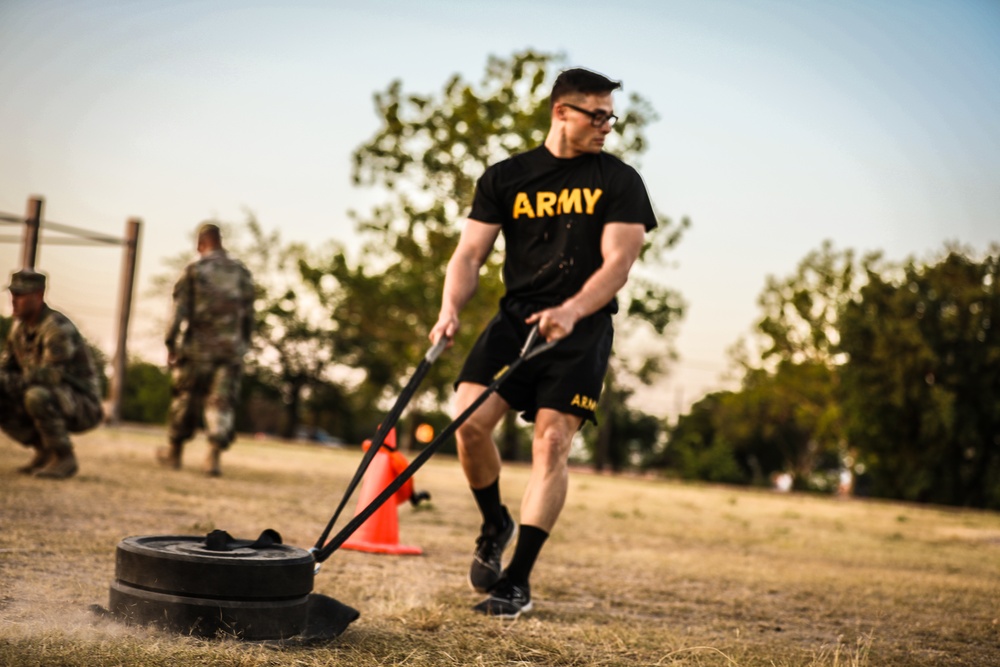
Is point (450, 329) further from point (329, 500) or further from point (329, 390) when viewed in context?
point (329, 390)

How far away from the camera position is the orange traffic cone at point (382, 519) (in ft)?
20.5

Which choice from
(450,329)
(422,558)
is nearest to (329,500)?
(422,558)

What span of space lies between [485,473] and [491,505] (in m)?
0.17

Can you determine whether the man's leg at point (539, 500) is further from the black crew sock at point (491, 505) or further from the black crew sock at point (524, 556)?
the black crew sock at point (491, 505)

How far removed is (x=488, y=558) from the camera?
4.83 metres

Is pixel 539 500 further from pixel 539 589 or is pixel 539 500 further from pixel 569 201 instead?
pixel 569 201

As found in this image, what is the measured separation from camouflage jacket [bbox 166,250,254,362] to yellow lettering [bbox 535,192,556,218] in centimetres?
654

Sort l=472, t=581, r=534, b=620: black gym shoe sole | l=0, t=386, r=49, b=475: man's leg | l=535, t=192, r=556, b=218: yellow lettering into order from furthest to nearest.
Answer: l=0, t=386, r=49, b=475: man's leg < l=535, t=192, r=556, b=218: yellow lettering < l=472, t=581, r=534, b=620: black gym shoe sole

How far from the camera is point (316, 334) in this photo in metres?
60.1

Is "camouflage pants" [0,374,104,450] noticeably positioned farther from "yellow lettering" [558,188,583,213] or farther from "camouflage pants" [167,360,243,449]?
"yellow lettering" [558,188,583,213]

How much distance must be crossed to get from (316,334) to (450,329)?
56.7 m

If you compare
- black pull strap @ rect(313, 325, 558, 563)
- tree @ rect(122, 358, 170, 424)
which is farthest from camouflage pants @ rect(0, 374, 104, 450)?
tree @ rect(122, 358, 170, 424)

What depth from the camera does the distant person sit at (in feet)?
14.6

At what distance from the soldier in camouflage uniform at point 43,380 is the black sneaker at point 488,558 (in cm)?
461
